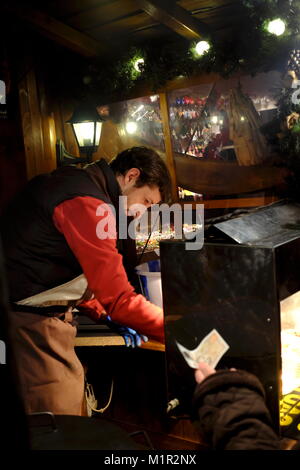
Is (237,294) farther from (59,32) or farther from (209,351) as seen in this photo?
(59,32)

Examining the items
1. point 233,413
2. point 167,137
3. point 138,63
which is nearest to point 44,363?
point 233,413

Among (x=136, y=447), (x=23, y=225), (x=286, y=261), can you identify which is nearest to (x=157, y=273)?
(x=23, y=225)

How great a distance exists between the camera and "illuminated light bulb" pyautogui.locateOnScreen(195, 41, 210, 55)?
5090 millimetres

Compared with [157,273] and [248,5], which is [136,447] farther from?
[248,5]

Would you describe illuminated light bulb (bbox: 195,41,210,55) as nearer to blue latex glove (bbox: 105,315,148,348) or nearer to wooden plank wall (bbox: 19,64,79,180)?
wooden plank wall (bbox: 19,64,79,180)

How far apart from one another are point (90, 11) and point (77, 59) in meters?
1.57

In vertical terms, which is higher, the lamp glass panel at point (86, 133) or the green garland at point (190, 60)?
the green garland at point (190, 60)

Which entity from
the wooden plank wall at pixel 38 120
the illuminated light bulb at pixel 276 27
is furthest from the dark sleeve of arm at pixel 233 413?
Result: the wooden plank wall at pixel 38 120

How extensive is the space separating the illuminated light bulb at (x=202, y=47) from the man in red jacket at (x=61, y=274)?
10.6 feet

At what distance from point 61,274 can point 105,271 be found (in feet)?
1.29

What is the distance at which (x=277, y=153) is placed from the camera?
16.7 feet

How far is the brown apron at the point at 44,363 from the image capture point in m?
2.42

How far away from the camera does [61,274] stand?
8.02 ft

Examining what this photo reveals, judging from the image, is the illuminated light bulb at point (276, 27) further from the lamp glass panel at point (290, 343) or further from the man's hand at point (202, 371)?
the man's hand at point (202, 371)
